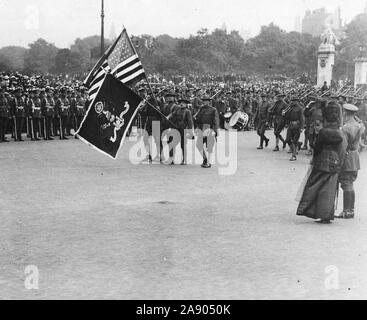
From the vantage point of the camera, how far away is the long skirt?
8.98m

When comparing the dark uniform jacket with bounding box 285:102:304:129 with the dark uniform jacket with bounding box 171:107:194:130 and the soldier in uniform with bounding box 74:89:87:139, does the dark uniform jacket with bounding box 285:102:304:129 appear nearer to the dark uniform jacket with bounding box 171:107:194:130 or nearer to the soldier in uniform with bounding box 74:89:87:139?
the dark uniform jacket with bounding box 171:107:194:130

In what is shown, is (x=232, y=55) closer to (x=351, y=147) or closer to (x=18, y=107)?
(x=18, y=107)

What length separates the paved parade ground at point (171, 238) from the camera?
614 cm

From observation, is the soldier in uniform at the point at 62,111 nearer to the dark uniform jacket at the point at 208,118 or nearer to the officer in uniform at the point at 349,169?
the dark uniform jacket at the point at 208,118

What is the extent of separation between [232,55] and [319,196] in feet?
253

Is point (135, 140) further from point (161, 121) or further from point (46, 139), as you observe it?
point (161, 121)

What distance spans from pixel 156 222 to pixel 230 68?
72244 mm

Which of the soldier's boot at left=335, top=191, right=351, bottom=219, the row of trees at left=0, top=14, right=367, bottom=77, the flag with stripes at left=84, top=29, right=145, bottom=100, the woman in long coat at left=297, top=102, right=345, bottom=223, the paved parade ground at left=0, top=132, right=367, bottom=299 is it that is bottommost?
the paved parade ground at left=0, top=132, right=367, bottom=299

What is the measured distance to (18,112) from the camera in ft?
69.5

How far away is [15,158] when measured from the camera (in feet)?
53.6

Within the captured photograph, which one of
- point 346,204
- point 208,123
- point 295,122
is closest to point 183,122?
point 208,123

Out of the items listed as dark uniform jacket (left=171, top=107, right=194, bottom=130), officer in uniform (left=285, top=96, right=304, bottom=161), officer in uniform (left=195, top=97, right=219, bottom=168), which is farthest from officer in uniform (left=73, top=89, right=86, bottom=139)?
officer in uniform (left=285, top=96, right=304, bottom=161)

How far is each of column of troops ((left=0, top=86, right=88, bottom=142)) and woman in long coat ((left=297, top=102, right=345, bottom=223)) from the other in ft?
46.2
